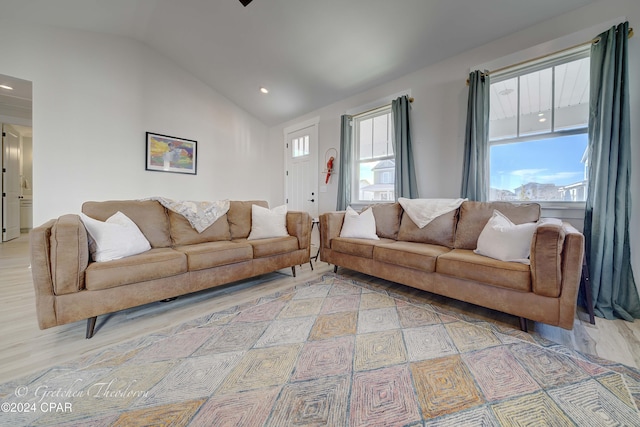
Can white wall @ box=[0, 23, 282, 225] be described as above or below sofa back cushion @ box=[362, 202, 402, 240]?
above

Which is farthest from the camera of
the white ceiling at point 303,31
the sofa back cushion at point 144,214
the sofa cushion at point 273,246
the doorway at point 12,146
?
the doorway at point 12,146

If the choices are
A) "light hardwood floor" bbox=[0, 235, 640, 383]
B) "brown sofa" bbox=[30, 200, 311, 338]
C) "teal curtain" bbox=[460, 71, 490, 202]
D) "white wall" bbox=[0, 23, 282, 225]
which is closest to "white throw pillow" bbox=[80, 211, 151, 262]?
"brown sofa" bbox=[30, 200, 311, 338]

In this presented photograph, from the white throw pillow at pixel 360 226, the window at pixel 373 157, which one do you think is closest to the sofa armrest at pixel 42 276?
the white throw pillow at pixel 360 226

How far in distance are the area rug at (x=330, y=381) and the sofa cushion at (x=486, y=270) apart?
0.33m

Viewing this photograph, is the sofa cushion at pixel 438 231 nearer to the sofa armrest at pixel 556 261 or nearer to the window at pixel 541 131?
the window at pixel 541 131

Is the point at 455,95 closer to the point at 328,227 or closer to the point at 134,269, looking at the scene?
the point at 328,227

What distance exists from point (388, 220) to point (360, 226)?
382mm

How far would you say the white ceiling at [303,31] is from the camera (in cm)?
243

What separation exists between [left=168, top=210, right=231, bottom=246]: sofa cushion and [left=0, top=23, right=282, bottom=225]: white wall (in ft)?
6.50

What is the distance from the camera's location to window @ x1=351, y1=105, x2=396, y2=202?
12.1 feet

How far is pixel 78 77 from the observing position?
3443mm

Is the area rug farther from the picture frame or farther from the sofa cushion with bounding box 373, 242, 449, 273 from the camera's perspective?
the picture frame

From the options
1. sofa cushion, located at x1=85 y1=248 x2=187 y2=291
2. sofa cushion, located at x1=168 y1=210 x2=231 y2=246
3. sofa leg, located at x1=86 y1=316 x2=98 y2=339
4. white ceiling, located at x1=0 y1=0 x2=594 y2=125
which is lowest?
sofa leg, located at x1=86 y1=316 x2=98 y2=339

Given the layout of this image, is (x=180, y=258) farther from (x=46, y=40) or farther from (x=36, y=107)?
(x=46, y=40)
